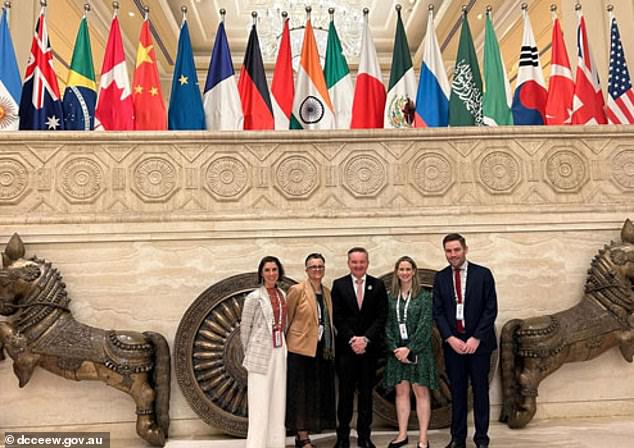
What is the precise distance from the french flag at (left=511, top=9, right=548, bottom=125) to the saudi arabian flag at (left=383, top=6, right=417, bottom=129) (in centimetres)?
111

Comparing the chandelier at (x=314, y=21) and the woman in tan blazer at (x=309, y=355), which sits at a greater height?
the chandelier at (x=314, y=21)

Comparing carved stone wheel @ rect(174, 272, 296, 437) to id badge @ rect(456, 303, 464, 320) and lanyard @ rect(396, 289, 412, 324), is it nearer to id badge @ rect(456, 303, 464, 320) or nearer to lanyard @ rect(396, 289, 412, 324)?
lanyard @ rect(396, 289, 412, 324)

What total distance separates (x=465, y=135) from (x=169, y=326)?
127 inches

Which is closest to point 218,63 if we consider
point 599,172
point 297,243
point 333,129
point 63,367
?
point 333,129

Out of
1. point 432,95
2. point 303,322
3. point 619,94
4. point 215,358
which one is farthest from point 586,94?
point 215,358

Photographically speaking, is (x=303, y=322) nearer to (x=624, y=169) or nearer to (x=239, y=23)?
(x=624, y=169)

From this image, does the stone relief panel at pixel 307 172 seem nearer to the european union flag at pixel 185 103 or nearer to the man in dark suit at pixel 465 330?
the european union flag at pixel 185 103

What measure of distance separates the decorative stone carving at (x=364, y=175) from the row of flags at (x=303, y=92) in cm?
61

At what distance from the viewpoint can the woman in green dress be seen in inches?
151

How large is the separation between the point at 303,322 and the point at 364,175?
1780 millimetres

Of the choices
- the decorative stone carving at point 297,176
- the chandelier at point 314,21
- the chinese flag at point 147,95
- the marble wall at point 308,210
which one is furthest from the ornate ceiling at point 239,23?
the decorative stone carving at point 297,176

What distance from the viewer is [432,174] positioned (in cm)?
506

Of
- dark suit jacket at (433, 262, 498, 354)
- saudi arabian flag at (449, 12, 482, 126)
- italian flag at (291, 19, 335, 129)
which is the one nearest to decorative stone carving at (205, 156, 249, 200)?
italian flag at (291, 19, 335, 129)

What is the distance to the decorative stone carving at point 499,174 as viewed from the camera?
506 cm
